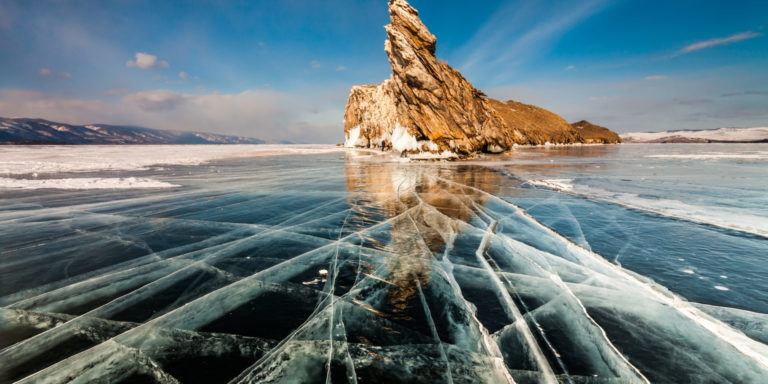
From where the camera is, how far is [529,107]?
144500 millimetres

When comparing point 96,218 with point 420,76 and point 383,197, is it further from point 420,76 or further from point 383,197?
point 420,76

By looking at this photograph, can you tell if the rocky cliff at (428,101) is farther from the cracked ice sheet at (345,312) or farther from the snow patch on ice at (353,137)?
the snow patch on ice at (353,137)

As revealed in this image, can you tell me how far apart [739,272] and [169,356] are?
304 inches

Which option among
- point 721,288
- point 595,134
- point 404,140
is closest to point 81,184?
point 721,288

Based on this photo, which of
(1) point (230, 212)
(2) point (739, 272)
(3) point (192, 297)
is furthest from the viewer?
(1) point (230, 212)

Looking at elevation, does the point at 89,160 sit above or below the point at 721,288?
above

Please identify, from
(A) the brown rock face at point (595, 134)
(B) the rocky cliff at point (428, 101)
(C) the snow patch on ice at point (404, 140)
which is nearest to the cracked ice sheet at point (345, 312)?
(C) the snow patch on ice at point (404, 140)

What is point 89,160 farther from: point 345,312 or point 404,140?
point 345,312

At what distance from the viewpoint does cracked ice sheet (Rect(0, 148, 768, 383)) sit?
268 centimetres

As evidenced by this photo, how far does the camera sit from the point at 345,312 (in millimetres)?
3607

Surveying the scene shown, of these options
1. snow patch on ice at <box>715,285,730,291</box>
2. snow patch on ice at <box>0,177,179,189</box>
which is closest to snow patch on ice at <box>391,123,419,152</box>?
snow patch on ice at <box>0,177,179,189</box>

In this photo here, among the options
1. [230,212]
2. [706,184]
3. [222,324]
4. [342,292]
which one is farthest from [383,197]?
[706,184]

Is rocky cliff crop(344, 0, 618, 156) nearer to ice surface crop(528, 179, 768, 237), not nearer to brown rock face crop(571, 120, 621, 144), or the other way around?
ice surface crop(528, 179, 768, 237)

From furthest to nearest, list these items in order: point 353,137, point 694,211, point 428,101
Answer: point 353,137
point 428,101
point 694,211
